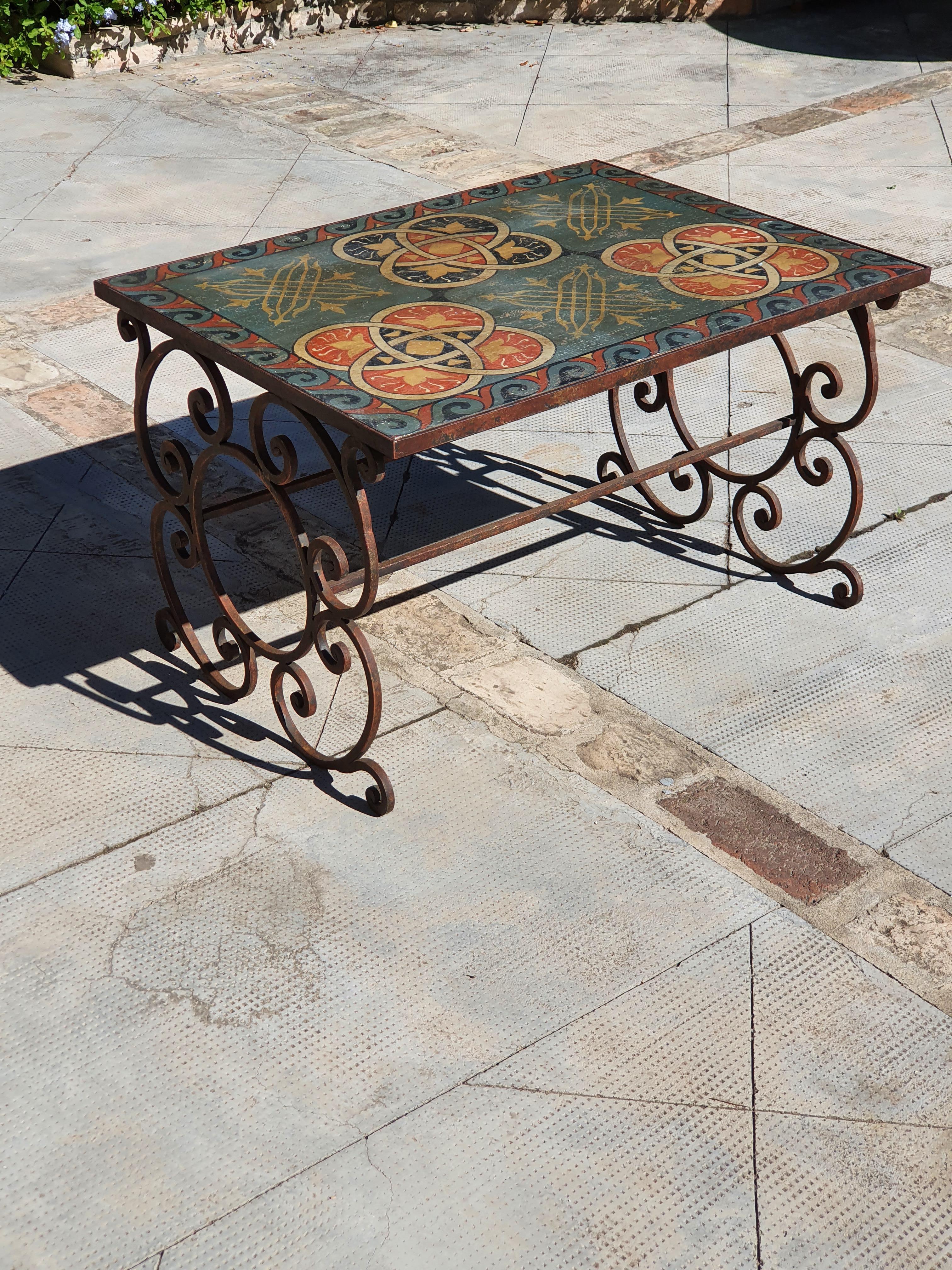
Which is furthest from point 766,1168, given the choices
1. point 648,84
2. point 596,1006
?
point 648,84

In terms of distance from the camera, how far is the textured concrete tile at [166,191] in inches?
278

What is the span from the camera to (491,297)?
3.45 metres

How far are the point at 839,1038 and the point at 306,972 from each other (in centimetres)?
113

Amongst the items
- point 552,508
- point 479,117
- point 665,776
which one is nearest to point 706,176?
point 479,117

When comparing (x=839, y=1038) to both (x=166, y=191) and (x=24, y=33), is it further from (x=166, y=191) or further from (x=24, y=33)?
(x=24, y=33)

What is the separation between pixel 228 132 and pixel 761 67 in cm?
391

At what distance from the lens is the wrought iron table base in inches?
125

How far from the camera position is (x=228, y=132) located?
27.5 feet

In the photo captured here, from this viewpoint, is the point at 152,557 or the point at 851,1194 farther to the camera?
the point at 152,557

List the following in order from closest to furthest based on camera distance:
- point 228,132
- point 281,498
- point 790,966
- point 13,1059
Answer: point 13,1059 → point 790,966 → point 281,498 → point 228,132

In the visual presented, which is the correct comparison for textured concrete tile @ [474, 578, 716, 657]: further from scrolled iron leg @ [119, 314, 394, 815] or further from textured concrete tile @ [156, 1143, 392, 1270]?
textured concrete tile @ [156, 1143, 392, 1270]

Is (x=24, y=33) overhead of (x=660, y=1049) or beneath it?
overhead

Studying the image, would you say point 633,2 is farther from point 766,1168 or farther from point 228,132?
point 766,1168

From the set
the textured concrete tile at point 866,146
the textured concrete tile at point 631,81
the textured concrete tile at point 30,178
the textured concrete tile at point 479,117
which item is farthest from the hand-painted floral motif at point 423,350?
the textured concrete tile at point 631,81
